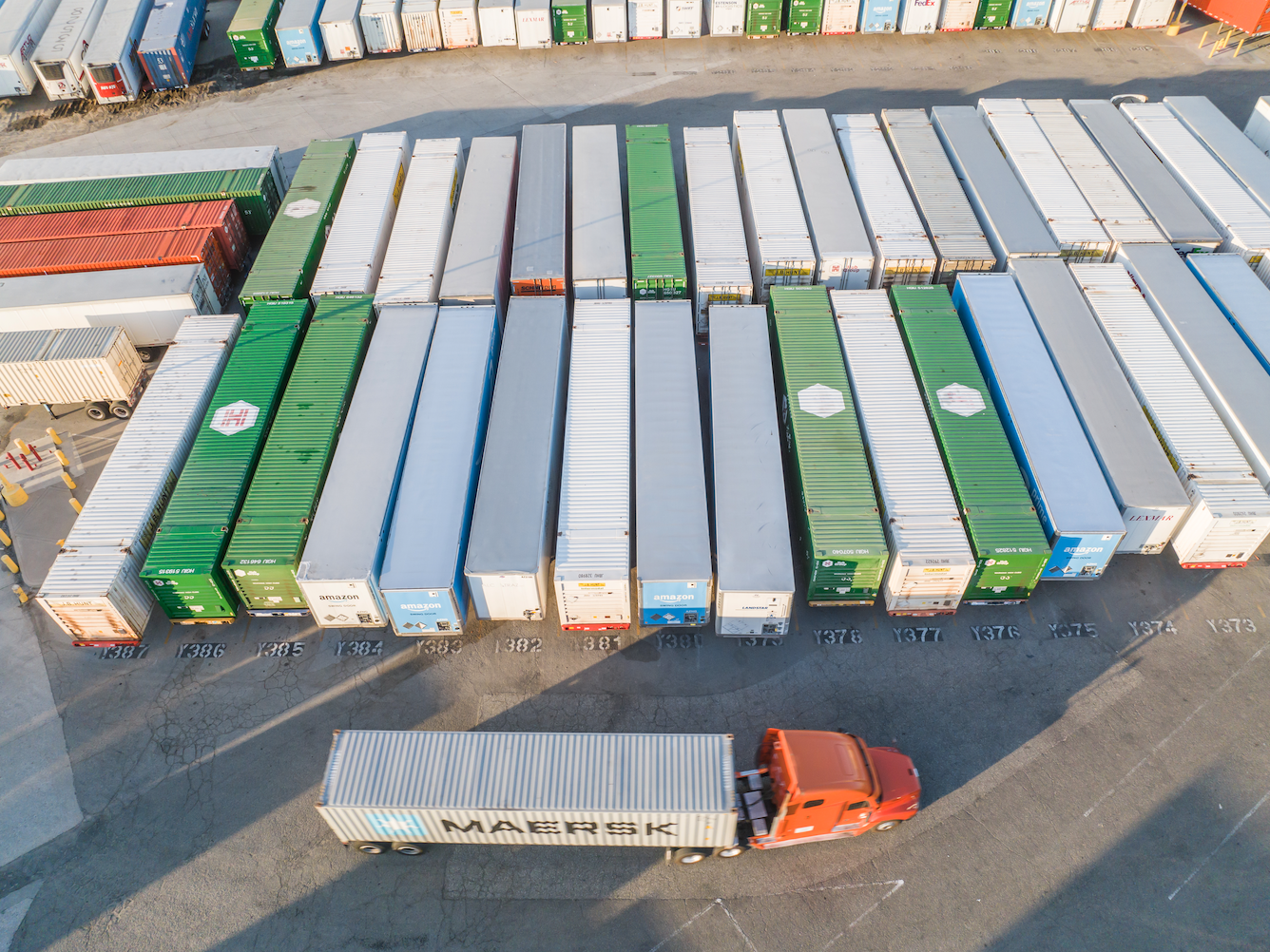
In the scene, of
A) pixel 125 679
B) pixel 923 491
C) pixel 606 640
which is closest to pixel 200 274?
pixel 125 679

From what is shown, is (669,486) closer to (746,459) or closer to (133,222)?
(746,459)

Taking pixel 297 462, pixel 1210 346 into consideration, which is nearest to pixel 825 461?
pixel 1210 346

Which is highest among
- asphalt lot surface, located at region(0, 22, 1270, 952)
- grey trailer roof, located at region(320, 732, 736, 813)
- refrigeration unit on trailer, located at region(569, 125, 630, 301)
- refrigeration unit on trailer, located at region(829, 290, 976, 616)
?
refrigeration unit on trailer, located at region(569, 125, 630, 301)

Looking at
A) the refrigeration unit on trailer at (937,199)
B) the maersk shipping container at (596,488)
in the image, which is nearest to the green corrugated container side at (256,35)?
the maersk shipping container at (596,488)

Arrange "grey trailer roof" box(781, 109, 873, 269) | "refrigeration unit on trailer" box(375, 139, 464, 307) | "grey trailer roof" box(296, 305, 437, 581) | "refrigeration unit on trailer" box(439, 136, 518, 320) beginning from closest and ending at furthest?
"grey trailer roof" box(296, 305, 437, 581)
"refrigeration unit on trailer" box(375, 139, 464, 307)
"refrigeration unit on trailer" box(439, 136, 518, 320)
"grey trailer roof" box(781, 109, 873, 269)

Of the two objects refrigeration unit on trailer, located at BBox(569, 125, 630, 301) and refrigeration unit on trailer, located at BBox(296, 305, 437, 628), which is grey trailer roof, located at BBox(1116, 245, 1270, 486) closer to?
refrigeration unit on trailer, located at BBox(569, 125, 630, 301)

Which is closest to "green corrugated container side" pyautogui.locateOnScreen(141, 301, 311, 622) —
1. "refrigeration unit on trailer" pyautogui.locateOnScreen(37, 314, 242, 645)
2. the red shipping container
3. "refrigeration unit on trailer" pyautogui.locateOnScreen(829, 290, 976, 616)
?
"refrigeration unit on trailer" pyautogui.locateOnScreen(37, 314, 242, 645)

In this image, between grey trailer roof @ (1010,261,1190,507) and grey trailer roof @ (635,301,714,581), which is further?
grey trailer roof @ (1010,261,1190,507)
